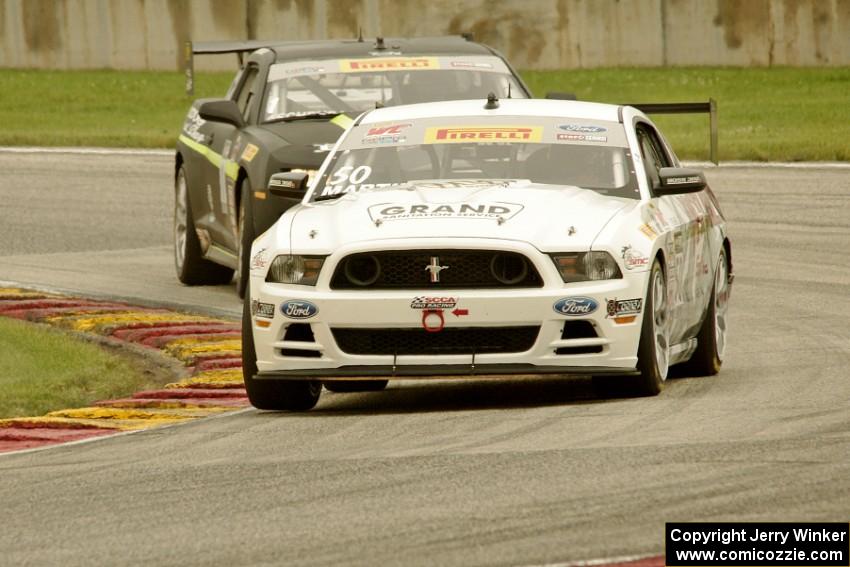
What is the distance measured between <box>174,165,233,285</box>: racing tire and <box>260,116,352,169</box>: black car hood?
5.80ft

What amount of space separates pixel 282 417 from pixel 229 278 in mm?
6607

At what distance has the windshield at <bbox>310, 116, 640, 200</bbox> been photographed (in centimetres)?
1036

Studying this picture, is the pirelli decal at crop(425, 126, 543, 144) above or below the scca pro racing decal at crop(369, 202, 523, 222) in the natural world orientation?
above

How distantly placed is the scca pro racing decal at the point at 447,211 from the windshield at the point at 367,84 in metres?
4.59

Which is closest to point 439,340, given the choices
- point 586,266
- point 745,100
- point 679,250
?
point 586,266

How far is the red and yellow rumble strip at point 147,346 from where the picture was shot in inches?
375

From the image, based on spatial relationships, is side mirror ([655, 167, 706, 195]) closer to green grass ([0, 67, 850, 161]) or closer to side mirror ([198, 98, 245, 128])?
side mirror ([198, 98, 245, 128])

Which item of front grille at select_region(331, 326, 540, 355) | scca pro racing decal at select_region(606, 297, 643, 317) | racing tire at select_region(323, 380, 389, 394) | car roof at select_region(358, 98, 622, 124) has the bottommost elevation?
racing tire at select_region(323, 380, 389, 394)

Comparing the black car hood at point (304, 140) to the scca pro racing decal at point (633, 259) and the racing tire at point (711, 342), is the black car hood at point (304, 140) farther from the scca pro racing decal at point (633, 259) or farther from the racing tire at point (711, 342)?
the scca pro racing decal at point (633, 259)

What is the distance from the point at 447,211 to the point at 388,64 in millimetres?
5154

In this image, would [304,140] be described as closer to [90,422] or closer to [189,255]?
[189,255]

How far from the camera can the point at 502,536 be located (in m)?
6.44

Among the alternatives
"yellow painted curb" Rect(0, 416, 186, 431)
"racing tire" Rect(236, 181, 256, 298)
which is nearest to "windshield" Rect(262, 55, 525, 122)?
A: "racing tire" Rect(236, 181, 256, 298)

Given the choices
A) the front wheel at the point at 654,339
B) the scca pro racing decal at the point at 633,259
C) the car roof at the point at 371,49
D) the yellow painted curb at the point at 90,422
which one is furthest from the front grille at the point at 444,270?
the car roof at the point at 371,49
